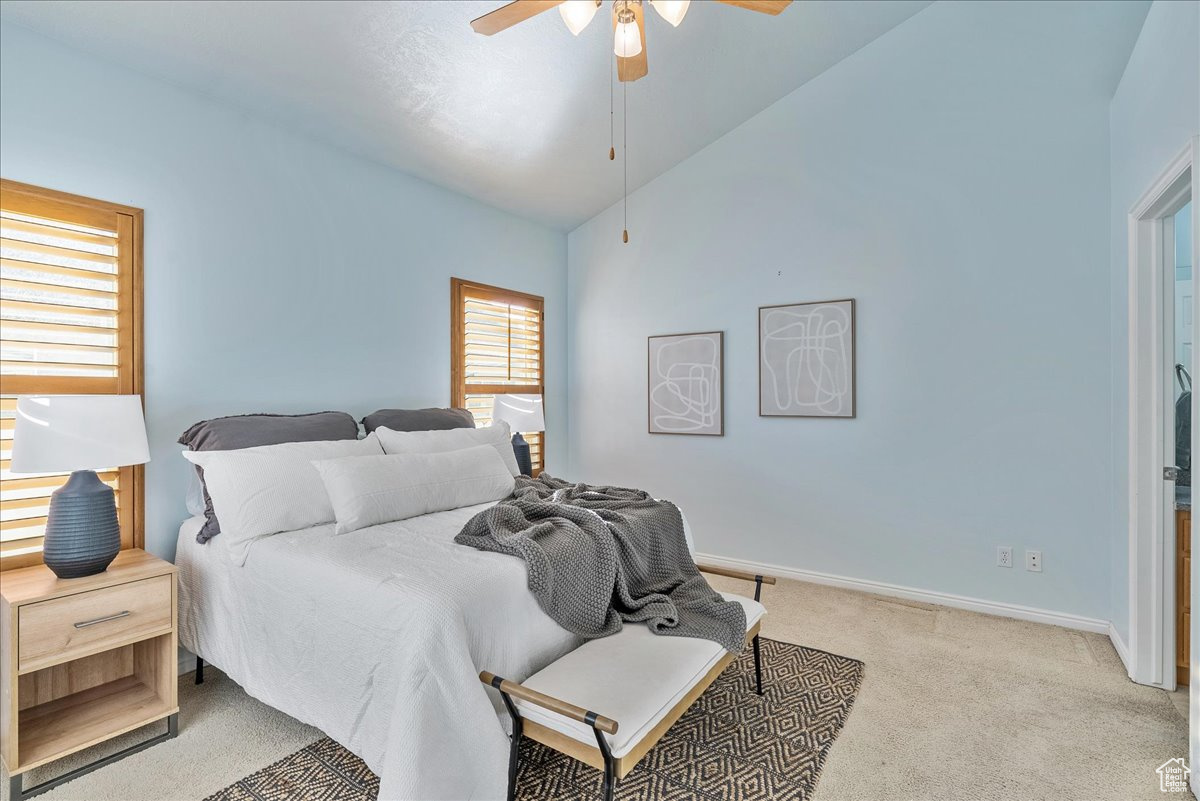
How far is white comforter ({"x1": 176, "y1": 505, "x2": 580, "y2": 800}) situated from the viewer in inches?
63.7

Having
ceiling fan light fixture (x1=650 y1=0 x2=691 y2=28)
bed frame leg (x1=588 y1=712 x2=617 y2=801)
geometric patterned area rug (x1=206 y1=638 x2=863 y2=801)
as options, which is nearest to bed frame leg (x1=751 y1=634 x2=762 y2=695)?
geometric patterned area rug (x1=206 y1=638 x2=863 y2=801)

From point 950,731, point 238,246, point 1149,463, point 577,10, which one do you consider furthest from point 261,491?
point 1149,463

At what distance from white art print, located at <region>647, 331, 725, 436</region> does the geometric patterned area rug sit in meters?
2.12

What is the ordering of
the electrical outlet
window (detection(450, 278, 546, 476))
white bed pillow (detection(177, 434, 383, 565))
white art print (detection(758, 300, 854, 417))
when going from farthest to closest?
window (detection(450, 278, 546, 476)) < white art print (detection(758, 300, 854, 417)) < the electrical outlet < white bed pillow (detection(177, 434, 383, 565))

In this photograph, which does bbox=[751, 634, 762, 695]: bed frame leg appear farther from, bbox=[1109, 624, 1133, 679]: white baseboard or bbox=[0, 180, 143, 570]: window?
bbox=[0, 180, 143, 570]: window

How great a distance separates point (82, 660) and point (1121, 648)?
4.57 meters

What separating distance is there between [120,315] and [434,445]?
1.44 m

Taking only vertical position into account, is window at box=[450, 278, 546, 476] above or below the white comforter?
above

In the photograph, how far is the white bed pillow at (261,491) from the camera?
7.52ft

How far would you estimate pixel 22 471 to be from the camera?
6.36 feet

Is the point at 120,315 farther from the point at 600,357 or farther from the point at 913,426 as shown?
the point at 913,426

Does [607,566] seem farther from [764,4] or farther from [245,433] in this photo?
[764,4]

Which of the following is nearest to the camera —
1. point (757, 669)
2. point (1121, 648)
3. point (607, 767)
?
point (607, 767)

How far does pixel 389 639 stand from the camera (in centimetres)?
172
